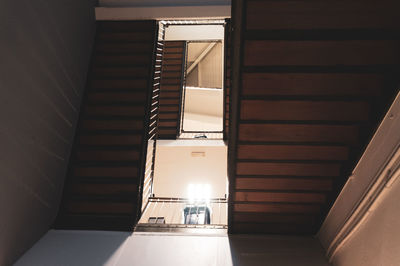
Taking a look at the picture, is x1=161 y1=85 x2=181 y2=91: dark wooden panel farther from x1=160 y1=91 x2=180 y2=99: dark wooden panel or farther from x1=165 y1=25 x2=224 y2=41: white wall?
x1=165 y1=25 x2=224 y2=41: white wall

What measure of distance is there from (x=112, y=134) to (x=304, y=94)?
2.83 meters

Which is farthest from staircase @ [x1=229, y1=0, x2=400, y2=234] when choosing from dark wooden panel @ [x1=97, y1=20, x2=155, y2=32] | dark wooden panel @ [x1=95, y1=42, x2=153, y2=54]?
dark wooden panel @ [x1=97, y1=20, x2=155, y2=32]

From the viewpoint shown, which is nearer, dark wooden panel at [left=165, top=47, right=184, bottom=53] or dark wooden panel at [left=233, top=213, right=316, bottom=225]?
dark wooden panel at [left=233, top=213, right=316, bottom=225]

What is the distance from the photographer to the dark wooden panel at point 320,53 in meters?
2.20

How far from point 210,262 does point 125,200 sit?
4.85 ft

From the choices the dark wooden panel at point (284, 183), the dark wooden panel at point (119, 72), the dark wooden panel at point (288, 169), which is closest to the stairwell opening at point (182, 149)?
the dark wooden panel at point (119, 72)

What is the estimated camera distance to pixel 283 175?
2.99 m

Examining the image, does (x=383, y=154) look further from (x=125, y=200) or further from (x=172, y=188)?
(x=172, y=188)

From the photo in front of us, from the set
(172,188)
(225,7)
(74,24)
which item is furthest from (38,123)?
(172,188)

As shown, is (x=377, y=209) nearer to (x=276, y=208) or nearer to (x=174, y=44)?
(x=276, y=208)

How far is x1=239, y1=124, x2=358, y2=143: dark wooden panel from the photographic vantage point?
2.62m

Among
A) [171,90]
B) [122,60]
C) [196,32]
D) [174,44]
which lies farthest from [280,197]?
[174,44]

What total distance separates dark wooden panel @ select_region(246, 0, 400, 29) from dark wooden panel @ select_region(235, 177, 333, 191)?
5.17 ft

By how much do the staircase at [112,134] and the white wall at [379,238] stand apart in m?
2.61
